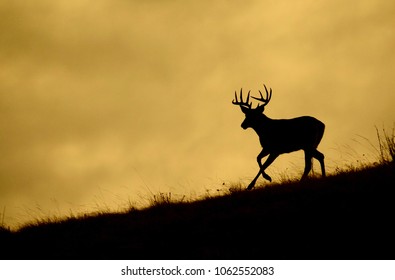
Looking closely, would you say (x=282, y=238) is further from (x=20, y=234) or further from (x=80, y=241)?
(x=20, y=234)

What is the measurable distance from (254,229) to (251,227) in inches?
4.9

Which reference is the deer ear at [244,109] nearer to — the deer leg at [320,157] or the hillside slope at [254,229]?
the deer leg at [320,157]

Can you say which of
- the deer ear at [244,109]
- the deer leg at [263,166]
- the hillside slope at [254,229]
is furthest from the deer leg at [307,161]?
the deer ear at [244,109]

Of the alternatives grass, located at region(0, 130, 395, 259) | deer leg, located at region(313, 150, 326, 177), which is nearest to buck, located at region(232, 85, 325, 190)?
deer leg, located at region(313, 150, 326, 177)

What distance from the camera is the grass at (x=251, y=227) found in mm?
6508

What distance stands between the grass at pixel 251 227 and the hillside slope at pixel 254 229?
1cm

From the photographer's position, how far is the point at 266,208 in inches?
330

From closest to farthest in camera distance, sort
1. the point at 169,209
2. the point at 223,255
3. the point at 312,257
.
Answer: the point at 312,257, the point at 223,255, the point at 169,209

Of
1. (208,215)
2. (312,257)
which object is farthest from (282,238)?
(208,215)

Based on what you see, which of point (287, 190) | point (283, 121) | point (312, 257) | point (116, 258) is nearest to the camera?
point (312, 257)

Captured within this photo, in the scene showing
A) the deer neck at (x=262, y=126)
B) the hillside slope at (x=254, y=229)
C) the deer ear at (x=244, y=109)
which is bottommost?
the hillside slope at (x=254, y=229)
